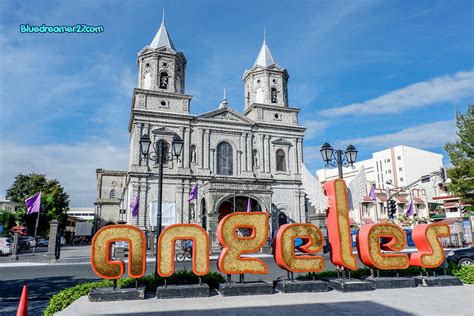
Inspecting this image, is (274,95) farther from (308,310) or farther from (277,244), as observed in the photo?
(308,310)

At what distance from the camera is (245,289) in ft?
29.8

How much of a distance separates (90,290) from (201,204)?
21819 mm

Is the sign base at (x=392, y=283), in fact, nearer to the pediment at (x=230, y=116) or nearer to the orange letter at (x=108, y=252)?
the orange letter at (x=108, y=252)

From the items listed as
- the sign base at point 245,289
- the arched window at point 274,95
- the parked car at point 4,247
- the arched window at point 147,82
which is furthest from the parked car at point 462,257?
the parked car at point 4,247

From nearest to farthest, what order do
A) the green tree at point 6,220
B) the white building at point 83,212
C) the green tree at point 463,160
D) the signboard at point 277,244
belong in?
the signboard at point 277,244 → the green tree at point 463,160 → the green tree at point 6,220 → the white building at point 83,212

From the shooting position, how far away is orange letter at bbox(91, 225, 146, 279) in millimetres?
8672

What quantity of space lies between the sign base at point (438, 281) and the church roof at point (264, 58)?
29155mm

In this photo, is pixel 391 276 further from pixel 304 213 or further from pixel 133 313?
pixel 304 213

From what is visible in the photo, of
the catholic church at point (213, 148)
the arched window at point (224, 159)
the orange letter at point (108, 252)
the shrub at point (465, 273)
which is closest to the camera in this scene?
the orange letter at point (108, 252)

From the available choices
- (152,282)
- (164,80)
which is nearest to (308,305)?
(152,282)

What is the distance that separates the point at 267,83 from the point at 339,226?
90.0 ft

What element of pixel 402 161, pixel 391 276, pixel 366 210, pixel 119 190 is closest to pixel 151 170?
pixel 119 190

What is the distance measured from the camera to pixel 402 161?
69.9 meters

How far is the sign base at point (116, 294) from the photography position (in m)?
8.45
